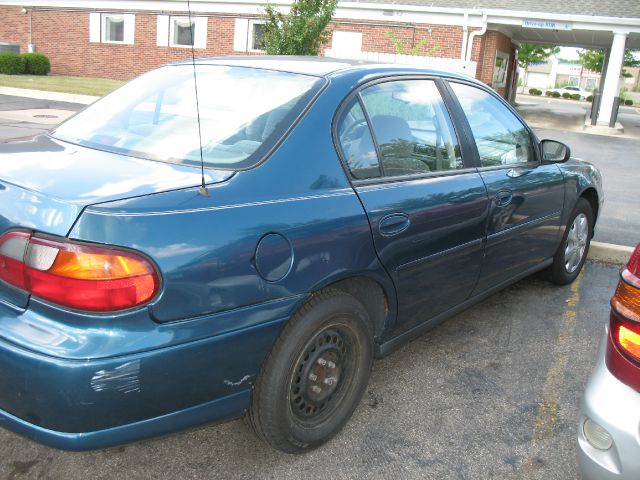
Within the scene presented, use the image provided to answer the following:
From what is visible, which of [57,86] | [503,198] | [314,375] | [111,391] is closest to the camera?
[111,391]

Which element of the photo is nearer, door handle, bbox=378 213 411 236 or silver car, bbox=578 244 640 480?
silver car, bbox=578 244 640 480

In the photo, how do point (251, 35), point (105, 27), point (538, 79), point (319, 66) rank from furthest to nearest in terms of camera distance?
point (538, 79), point (105, 27), point (251, 35), point (319, 66)

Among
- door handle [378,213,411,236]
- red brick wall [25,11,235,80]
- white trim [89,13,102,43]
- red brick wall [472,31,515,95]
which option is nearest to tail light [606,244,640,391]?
door handle [378,213,411,236]

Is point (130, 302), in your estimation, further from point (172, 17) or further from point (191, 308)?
point (172, 17)

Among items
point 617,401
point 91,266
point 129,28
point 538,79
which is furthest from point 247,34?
point 538,79

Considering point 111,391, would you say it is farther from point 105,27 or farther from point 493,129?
point 105,27

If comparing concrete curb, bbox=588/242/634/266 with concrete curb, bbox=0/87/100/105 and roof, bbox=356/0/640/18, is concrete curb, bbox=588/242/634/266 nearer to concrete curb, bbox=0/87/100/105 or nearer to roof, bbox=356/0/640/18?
concrete curb, bbox=0/87/100/105

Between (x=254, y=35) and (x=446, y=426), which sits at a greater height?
(x=254, y=35)

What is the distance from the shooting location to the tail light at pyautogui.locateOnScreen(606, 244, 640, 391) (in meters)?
2.09

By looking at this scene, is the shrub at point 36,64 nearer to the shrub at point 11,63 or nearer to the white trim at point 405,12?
the shrub at point 11,63

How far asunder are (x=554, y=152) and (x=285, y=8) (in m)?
20.0

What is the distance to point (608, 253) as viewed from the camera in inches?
231

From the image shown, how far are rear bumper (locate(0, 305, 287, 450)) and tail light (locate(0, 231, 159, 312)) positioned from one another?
0.13m

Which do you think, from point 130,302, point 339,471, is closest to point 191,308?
point 130,302
